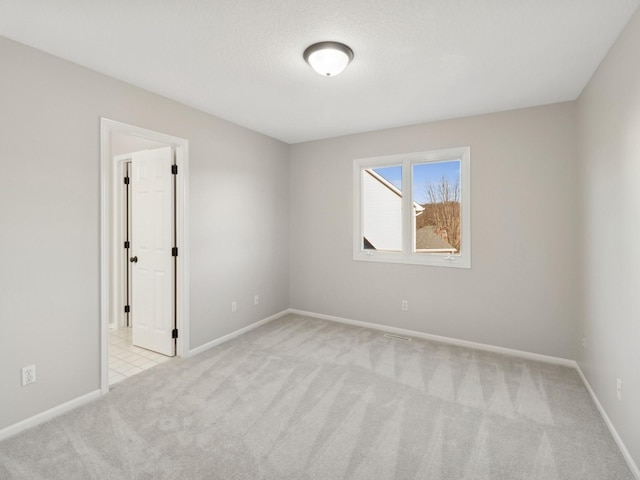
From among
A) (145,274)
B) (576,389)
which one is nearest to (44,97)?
(145,274)

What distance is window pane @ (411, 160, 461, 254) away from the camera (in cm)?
385

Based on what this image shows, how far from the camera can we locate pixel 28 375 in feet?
7.34

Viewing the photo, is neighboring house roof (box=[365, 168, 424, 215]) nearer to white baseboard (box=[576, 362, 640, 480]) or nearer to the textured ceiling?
the textured ceiling

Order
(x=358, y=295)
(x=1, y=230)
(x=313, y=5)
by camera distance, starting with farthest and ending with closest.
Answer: (x=358, y=295), (x=1, y=230), (x=313, y=5)

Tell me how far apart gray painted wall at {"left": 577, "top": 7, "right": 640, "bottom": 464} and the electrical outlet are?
380 centimetres

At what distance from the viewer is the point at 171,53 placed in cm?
232

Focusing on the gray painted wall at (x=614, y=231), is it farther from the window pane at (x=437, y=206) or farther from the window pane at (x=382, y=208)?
the window pane at (x=382, y=208)

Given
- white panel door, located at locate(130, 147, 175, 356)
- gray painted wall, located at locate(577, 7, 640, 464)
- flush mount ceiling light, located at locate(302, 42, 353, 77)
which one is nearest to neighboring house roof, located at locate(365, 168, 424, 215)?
gray painted wall, located at locate(577, 7, 640, 464)

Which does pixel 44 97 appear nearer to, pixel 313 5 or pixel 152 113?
pixel 152 113

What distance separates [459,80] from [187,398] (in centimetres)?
344

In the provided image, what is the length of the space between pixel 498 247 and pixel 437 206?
830 mm

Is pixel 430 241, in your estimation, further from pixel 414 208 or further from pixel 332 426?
pixel 332 426

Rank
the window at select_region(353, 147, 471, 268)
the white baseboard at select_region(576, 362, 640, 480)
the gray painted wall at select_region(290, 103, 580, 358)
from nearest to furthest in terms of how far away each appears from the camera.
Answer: the white baseboard at select_region(576, 362, 640, 480) < the gray painted wall at select_region(290, 103, 580, 358) < the window at select_region(353, 147, 471, 268)

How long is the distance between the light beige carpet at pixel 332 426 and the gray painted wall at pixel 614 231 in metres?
0.31
